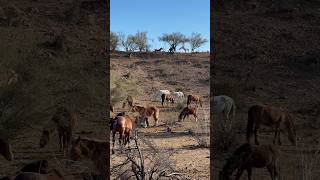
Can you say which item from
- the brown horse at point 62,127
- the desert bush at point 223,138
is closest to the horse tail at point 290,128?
the desert bush at point 223,138

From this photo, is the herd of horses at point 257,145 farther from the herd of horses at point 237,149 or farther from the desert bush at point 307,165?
the desert bush at point 307,165

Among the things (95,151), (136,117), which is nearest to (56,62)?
(95,151)

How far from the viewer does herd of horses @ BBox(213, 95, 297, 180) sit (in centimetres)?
455

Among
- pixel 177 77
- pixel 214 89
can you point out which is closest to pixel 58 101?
pixel 214 89

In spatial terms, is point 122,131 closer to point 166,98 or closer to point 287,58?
point 287,58

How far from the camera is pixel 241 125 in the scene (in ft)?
15.3

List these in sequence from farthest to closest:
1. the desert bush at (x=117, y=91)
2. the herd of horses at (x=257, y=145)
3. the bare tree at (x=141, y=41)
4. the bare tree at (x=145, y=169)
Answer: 1. the bare tree at (x=141, y=41)
2. the desert bush at (x=117, y=91)
3. the bare tree at (x=145, y=169)
4. the herd of horses at (x=257, y=145)

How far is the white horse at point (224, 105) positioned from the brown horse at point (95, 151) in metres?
0.97

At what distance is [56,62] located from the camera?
462cm

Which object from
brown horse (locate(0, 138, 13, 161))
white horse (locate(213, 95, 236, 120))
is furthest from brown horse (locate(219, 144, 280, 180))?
brown horse (locate(0, 138, 13, 161))

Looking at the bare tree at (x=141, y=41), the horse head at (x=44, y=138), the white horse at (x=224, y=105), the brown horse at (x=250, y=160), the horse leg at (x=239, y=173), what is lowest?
the horse leg at (x=239, y=173)

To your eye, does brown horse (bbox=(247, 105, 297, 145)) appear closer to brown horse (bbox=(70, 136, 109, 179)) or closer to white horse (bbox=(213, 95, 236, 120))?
white horse (bbox=(213, 95, 236, 120))

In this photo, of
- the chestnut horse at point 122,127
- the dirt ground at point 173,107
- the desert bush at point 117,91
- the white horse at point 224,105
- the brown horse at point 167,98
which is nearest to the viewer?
the white horse at point 224,105

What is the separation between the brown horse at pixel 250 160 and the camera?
457 cm
